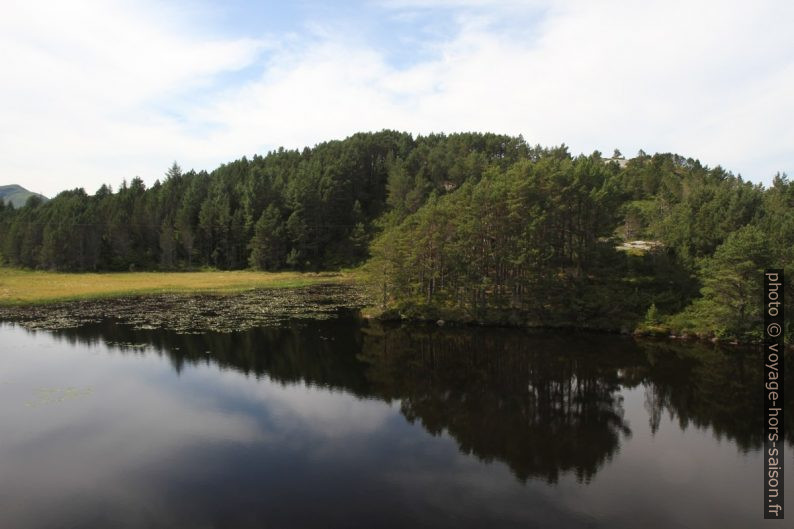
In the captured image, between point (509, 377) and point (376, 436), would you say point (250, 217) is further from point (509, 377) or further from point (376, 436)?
point (376, 436)

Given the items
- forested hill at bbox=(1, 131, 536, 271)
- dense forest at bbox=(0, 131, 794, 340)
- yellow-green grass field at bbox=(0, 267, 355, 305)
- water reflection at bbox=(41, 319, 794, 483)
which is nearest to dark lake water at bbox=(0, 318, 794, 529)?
water reflection at bbox=(41, 319, 794, 483)

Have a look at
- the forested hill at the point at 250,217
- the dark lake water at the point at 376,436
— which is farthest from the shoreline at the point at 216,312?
the forested hill at the point at 250,217

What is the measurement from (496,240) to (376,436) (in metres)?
37.1

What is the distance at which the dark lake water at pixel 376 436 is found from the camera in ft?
65.1

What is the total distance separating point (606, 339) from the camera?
50531 millimetres

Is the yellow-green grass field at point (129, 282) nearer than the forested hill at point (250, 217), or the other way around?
the yellow-green grass field at point (129, 282)

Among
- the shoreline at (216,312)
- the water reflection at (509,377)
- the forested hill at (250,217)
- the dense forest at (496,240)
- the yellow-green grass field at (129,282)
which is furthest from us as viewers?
the forested hill at (250,217)

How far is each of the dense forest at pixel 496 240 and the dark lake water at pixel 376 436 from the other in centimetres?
959

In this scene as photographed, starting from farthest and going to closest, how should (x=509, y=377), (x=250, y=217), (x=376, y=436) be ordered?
(x=250, y=217), (x=509, y=377), (x=376, y=436)

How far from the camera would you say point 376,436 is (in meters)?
27.1

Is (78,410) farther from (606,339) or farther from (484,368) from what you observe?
(606,339)

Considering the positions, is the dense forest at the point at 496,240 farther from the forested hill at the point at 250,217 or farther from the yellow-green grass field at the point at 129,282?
the yellow-green grass field at the point at 129,282

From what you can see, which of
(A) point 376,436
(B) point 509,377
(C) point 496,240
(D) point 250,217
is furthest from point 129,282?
(A) point 376,436

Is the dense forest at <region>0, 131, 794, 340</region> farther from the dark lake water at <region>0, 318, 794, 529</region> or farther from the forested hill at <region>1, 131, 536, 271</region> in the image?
the dark lake water at <region>0, 318, 794, 529</region>
